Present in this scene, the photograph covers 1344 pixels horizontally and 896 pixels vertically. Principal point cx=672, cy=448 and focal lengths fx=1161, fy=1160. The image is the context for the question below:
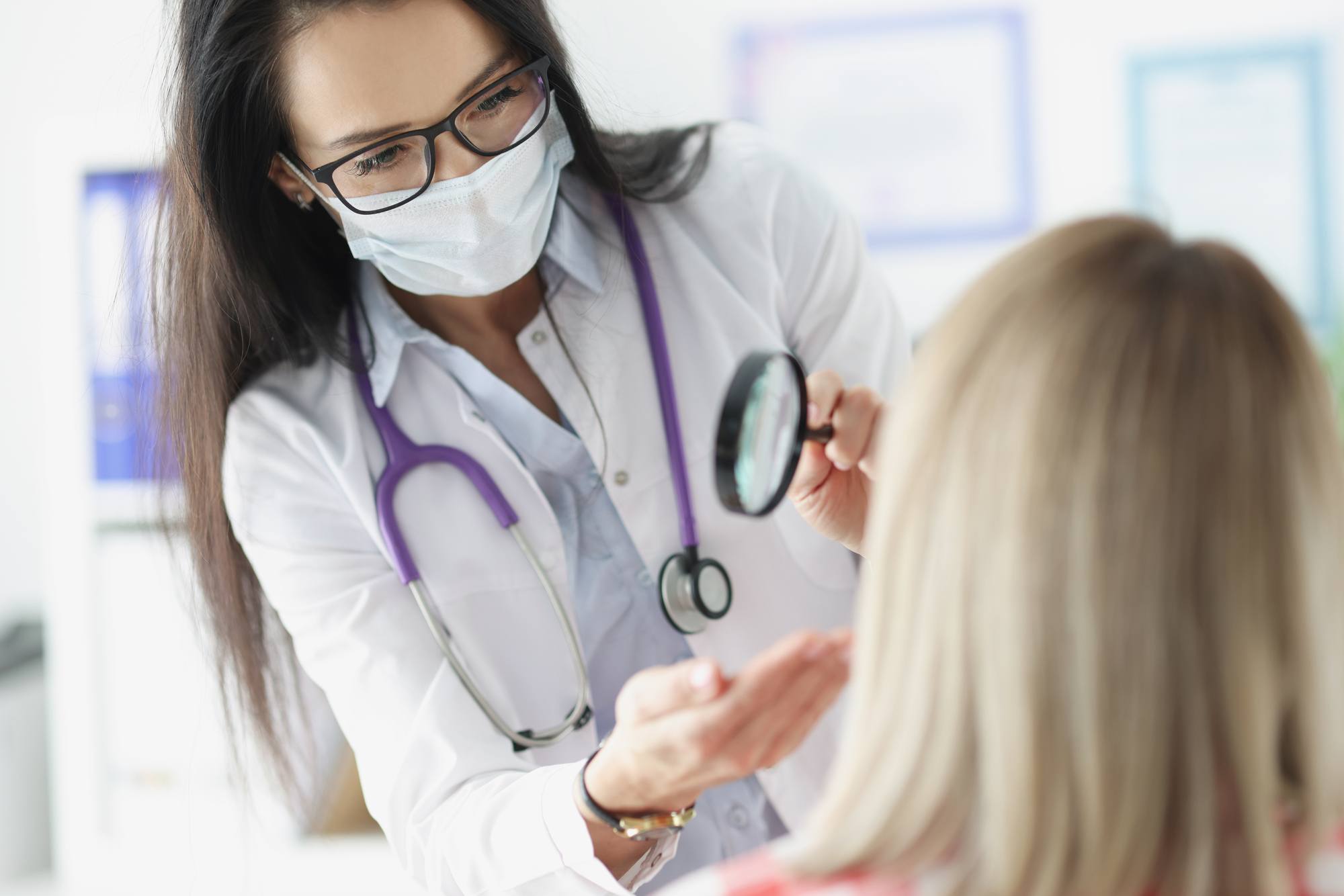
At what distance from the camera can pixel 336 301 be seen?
1346 millimetres

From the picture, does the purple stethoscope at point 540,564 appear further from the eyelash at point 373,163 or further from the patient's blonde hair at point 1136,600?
the patient's blonde hair at point 1136,600

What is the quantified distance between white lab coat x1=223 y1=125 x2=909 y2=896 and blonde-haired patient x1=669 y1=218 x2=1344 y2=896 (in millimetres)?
586

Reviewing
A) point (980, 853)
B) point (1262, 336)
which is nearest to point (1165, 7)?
point (1262, 336)

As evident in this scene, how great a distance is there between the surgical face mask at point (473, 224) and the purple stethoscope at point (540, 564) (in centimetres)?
11

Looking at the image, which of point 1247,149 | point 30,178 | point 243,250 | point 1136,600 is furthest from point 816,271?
point 30,178

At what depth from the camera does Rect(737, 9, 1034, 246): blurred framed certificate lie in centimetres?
281

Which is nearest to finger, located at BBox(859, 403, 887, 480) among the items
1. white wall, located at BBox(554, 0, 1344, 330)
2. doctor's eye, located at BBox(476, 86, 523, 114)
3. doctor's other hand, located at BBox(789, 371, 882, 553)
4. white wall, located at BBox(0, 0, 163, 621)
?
doctor's other hand, located at BBox(789, 371, 882, 553)

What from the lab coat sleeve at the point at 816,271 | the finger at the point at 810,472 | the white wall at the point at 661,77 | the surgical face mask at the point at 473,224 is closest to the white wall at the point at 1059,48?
the white wall at the point at 661,77

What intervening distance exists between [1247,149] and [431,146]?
2.41 meters

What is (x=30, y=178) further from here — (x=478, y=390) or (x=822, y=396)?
(x=822, y=396)

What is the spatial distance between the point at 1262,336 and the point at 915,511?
221mm

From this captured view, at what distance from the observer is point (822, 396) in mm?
1002

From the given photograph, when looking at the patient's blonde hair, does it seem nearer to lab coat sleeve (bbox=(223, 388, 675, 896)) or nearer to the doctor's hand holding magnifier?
the doctor's hand holding magnifier

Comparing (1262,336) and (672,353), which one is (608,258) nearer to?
(672,353)
